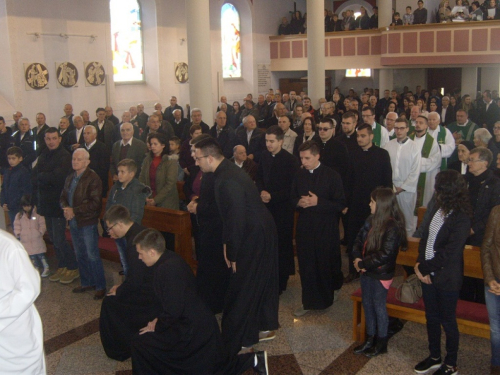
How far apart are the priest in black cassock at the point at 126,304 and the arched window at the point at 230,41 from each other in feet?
57.7

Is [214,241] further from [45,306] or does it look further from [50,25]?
[50,25]

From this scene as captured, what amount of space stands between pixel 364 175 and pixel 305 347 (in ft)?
6.71

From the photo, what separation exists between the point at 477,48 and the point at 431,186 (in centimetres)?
1137

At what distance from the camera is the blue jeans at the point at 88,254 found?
6133 mm

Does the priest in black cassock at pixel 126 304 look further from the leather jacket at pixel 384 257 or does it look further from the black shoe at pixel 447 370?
the black shoe at pixel 447 370

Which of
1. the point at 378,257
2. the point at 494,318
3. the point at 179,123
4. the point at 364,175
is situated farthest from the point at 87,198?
the point at 179,123

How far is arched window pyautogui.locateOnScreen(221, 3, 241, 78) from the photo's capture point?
71.6ft

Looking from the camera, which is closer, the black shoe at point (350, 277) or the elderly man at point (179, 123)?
the black shoe at point (350, 277)

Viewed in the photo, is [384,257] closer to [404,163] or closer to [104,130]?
[404,163]

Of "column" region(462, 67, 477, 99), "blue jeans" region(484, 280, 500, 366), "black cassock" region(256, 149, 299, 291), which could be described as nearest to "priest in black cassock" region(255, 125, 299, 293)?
"black cassock" region(256, 149, 299, 291)

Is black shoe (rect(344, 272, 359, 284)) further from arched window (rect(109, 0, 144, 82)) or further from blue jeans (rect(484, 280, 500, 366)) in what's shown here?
arched window (rect(109, 0, 144, 82))

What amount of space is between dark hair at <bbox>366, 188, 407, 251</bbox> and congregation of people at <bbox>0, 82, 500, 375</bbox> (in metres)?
0.01

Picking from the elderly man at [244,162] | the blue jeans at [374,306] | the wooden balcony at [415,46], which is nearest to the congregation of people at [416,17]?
the wooden balcony at [415,46]

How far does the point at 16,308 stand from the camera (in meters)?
2.86
